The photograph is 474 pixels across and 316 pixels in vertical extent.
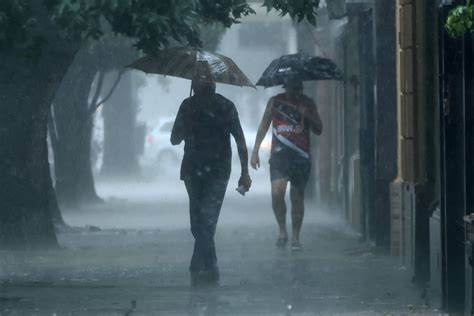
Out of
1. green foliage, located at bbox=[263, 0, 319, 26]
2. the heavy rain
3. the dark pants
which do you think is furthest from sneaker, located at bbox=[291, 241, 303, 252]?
the dark pants

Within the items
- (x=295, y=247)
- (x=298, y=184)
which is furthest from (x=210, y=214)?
(x=298, y=184)

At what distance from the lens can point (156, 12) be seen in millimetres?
12773

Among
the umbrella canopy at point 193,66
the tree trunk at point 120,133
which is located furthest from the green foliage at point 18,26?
the tree trunk at point 120,133

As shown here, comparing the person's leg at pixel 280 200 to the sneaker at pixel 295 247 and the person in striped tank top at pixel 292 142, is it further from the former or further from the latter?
the sneaker at pixel 295 247

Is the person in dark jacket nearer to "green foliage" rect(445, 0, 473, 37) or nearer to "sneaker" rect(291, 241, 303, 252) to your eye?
"sneaker" rect(291, 241, 303, 252)

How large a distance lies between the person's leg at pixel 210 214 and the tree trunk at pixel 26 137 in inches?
133

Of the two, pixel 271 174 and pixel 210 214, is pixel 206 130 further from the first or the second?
pixel 271 174

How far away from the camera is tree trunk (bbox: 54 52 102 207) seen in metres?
24.2

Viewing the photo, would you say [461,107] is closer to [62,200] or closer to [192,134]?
[192,134]

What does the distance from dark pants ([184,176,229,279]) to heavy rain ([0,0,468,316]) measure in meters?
0.02

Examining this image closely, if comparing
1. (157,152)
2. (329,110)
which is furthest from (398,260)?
(157,152)

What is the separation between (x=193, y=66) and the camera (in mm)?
12570

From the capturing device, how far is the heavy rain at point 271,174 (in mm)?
10406

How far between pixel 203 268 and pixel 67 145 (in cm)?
1268
